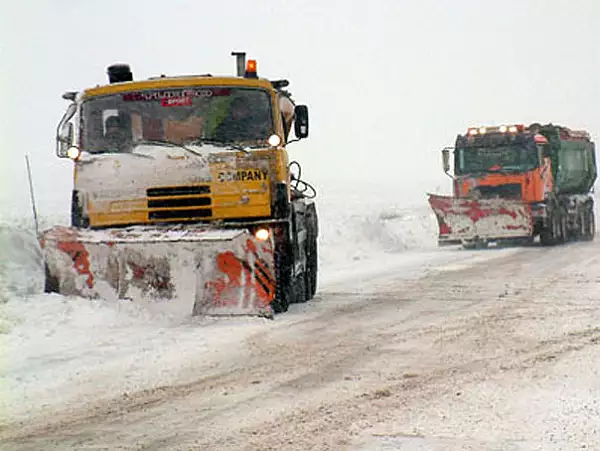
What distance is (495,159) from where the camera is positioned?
2291 cm

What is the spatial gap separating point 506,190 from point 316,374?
16953 mm

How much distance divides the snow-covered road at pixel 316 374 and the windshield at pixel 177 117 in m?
1.83

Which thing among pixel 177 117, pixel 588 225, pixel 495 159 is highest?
pixel 177 117

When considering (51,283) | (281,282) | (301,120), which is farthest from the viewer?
(301,120)

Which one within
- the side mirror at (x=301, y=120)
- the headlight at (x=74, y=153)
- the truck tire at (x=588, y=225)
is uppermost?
the side mirror at (x=301, y=120)

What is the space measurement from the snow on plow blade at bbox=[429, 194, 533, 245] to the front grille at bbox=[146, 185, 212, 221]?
12.9 meters

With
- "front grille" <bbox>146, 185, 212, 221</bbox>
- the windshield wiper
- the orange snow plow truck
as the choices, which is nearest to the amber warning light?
the windshield wiper

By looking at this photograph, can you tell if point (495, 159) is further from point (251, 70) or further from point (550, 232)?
point (251, 70)

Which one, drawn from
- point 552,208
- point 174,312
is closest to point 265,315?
point 174,312

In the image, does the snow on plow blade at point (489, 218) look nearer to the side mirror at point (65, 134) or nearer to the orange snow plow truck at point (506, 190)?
the orange snow plow truck at point (506, 190)

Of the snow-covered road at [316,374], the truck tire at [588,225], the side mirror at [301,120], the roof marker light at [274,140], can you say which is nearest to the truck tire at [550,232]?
the truck tire at [588,225]

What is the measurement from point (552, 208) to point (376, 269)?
8.39 meters

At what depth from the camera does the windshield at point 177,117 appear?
9906 millimetres

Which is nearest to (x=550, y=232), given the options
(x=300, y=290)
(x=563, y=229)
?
(x=563, y=229)
